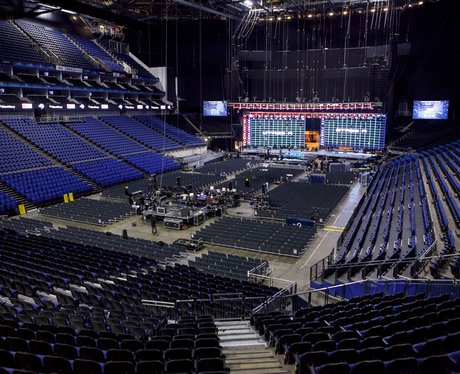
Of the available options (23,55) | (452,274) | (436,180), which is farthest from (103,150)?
(452,274)

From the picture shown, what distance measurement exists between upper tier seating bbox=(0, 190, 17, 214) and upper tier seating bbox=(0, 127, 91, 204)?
1331 millimetres

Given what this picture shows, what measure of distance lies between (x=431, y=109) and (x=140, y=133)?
33.8 m

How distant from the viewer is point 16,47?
40562mm

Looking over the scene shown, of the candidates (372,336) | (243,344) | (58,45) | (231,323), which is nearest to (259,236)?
(231,323)

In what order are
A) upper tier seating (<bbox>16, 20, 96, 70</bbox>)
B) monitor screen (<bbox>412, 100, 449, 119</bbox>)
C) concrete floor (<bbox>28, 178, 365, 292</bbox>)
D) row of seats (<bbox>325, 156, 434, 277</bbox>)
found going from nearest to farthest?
row of seats (<bbox>325, 156, 434, 277</bbox>) → concrete floor (<bbox>28, 178, 365, 292</bbox>) → monitor screen (<bbox>412, 100, 449, 119</bbox>) → upper tier seating (<bbox>16, 20, 96, 70</bbox>)

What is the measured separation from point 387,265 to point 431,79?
37598mm

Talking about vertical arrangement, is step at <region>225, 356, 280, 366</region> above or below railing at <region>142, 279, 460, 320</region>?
above

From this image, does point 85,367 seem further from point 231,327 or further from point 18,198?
point 18,198

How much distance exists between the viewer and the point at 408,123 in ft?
149

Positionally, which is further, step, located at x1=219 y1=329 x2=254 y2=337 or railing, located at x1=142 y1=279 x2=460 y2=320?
railing, located at x1=142 y1=279 x2=460 y2=320

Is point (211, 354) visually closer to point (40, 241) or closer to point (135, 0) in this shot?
point (40, 241)

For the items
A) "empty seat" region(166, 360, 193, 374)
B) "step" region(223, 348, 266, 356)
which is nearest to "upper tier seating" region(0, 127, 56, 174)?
"step" region(223, 348, 266, 356)

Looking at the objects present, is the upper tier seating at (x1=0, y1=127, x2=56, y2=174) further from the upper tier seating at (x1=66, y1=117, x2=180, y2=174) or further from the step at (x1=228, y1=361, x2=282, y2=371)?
the step at (x1=228, y1=361, x2=282, y2=371)

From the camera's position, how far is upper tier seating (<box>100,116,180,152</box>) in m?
44.8
